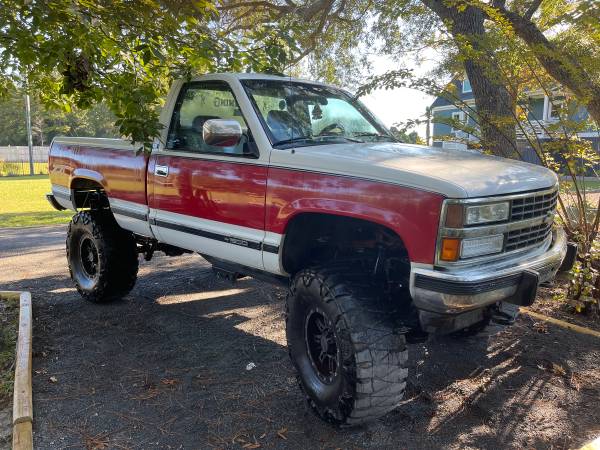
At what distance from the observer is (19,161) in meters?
47.1

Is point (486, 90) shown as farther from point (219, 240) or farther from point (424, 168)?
point (219, 240)

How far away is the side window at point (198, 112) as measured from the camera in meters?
3.98

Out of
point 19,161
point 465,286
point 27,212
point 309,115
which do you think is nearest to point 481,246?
point 465,286

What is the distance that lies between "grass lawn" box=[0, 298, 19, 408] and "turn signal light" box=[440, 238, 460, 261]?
2972mm

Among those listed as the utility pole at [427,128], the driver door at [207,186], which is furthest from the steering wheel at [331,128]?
the utility pole at [427,128]

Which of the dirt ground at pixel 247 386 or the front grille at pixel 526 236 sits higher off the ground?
the front grille at pixel 526 236

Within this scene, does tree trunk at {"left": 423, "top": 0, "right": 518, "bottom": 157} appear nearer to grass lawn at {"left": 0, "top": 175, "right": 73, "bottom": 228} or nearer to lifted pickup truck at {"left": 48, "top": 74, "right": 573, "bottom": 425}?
lifted pickup truck at {"left": 48, "top": 74, "right": 573, "bottom": 425}

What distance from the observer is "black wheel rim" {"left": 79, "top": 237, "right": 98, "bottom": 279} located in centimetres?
554

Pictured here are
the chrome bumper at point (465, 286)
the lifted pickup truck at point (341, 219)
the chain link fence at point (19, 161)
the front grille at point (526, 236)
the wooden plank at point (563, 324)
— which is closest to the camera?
the chrome bumper at point (465, 286)

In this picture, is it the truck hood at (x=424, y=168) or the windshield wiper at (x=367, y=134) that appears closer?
the truck hood at (x=424, y=168)

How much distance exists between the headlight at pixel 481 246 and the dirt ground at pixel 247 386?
1.12m

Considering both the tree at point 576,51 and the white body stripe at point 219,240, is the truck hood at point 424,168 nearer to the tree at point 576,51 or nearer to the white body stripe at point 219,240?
the white body stripe at point 219,240

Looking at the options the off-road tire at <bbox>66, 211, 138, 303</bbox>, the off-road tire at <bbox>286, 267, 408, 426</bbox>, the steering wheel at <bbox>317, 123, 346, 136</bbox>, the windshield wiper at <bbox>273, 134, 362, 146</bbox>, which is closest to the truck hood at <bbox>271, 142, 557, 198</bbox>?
the windshield wiper at <bbox>273, 134, 362, 146</bbox>

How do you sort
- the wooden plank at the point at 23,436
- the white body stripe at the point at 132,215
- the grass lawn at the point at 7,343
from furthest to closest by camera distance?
1. the white body stripe at the point at 132,215
2. the grass lawn at the point at 7,343
3. the wooden plank at the point at 23,436
